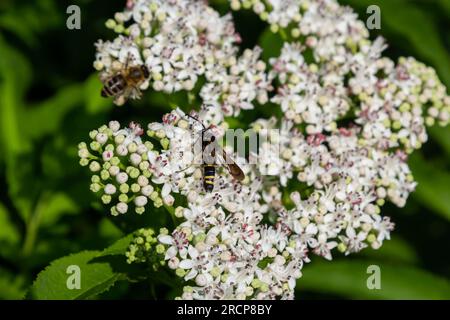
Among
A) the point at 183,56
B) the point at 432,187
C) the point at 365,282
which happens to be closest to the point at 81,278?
the point at 183,56

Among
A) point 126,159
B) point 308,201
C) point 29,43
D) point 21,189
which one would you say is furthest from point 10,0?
point 308,201

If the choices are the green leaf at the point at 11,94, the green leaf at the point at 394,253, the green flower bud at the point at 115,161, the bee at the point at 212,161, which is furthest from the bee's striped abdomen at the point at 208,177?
the green leaf at the point at 394,253

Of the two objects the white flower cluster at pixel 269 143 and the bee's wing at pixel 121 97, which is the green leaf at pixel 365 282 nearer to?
the white flower cluster at pixel 269 143

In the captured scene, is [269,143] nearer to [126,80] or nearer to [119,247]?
[126,80]

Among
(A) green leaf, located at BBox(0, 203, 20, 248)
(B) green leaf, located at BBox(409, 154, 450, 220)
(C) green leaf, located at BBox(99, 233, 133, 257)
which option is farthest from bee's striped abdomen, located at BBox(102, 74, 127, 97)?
(B) green leaf, located at BBox(409, 154, 450, 220)
